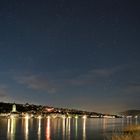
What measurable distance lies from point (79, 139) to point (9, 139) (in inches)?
522

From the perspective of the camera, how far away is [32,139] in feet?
220

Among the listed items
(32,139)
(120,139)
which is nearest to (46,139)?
(32,139)

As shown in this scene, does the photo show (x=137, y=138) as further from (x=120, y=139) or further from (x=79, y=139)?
(x=79, y=139)

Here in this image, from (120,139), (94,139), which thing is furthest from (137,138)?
(94,139)

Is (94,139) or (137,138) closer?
(137,138)

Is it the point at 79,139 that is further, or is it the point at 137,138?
the point at 79,139

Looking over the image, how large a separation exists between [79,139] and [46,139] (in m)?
6.30

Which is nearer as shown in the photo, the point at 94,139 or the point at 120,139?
the point at 120,139

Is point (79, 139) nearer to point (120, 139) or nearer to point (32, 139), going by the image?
point (32, 139)

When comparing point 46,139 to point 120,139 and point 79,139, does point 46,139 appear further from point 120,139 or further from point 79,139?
point 120,139

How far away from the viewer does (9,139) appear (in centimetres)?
6644

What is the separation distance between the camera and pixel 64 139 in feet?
221

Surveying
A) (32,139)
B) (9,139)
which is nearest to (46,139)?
(32,139)

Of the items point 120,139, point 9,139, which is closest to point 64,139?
point 9,139
